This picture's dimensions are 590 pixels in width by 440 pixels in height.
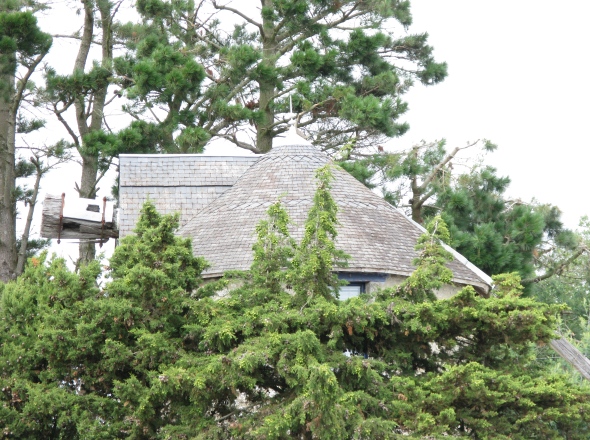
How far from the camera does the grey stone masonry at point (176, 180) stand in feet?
66.3

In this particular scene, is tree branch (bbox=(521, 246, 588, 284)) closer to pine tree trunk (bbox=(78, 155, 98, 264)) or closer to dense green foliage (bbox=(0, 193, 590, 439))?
dense green foliage (bbox=(0, 193, 590, 439))

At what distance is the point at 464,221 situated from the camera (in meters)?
25.2

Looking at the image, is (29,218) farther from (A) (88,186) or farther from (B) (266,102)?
(B) (266,102)

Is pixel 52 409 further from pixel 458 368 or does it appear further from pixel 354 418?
pixel 458 368

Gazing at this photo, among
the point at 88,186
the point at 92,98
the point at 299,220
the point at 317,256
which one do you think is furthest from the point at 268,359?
the point at 92,98

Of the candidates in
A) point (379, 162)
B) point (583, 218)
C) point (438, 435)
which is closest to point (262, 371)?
point (438, 435)

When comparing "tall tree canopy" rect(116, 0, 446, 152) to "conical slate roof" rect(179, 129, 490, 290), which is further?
"tall tree canopy" rect(116, 0, 446, 152)

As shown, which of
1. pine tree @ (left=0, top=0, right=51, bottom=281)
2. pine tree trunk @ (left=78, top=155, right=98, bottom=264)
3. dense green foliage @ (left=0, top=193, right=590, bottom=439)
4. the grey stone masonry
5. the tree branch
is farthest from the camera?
pine tree trunk @ (left=78, top=155, right=98, bottom=264)

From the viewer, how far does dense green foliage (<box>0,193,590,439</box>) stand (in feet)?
40.7

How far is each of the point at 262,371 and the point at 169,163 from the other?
29.0ft

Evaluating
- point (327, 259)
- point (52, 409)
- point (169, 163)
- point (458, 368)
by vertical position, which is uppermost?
point (169, 163)

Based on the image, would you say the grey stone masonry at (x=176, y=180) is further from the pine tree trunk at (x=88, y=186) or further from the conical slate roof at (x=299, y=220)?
the pine tree trunk at (x=88, y=186)

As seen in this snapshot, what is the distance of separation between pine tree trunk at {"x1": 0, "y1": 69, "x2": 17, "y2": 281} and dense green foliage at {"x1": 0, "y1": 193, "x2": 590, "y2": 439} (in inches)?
626

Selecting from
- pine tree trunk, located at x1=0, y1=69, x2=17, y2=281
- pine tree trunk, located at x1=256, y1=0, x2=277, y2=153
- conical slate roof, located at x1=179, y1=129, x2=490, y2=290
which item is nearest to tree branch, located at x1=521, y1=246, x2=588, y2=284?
conical slate roof, located at x1=179, y1=129, x2=490, y2=290
